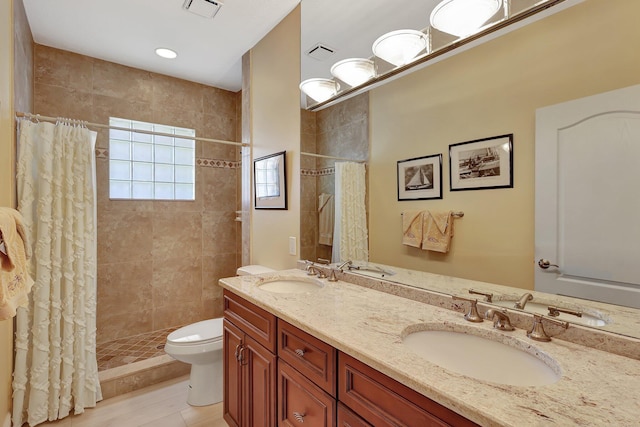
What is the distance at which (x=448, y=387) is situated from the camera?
2.18ft

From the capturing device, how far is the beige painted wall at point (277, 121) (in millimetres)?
2105

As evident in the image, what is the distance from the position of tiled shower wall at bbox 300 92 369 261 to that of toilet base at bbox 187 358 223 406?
1.05 metres

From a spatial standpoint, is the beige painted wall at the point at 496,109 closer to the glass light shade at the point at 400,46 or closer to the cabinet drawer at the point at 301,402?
the glass light shade at the point at 400,46

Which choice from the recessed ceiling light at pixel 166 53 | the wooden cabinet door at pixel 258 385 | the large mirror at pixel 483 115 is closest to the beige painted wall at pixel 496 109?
the large mirror at pixel 483 115

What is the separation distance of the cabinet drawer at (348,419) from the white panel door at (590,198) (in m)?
0.74

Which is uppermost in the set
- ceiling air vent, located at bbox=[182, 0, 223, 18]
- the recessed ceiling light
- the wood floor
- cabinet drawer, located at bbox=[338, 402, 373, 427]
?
the recessed ceiling light

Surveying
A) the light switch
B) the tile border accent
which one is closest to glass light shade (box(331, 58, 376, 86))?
the tile border accent

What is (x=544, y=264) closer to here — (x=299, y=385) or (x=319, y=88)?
(x=299, y=385)

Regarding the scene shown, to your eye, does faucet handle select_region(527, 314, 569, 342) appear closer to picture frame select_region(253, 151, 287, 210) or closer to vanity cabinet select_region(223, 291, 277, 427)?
vanity cabinet select_region(223, 291, 277, 427)

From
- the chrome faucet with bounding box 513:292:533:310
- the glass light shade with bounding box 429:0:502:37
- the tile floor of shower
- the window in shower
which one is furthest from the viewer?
the window in shower

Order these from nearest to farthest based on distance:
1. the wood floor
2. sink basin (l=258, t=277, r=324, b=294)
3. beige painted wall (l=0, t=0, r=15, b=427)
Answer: beige painted wall (l=0, t=0, r=15, b=427) → sink basin (l=258, t=277, r=324, b=294) → the wood floor

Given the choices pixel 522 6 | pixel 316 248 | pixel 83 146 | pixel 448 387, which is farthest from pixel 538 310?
pixel 83 146

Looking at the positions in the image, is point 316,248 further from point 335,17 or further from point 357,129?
point 335,17

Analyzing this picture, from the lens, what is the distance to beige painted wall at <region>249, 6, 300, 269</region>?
6.91 feet
